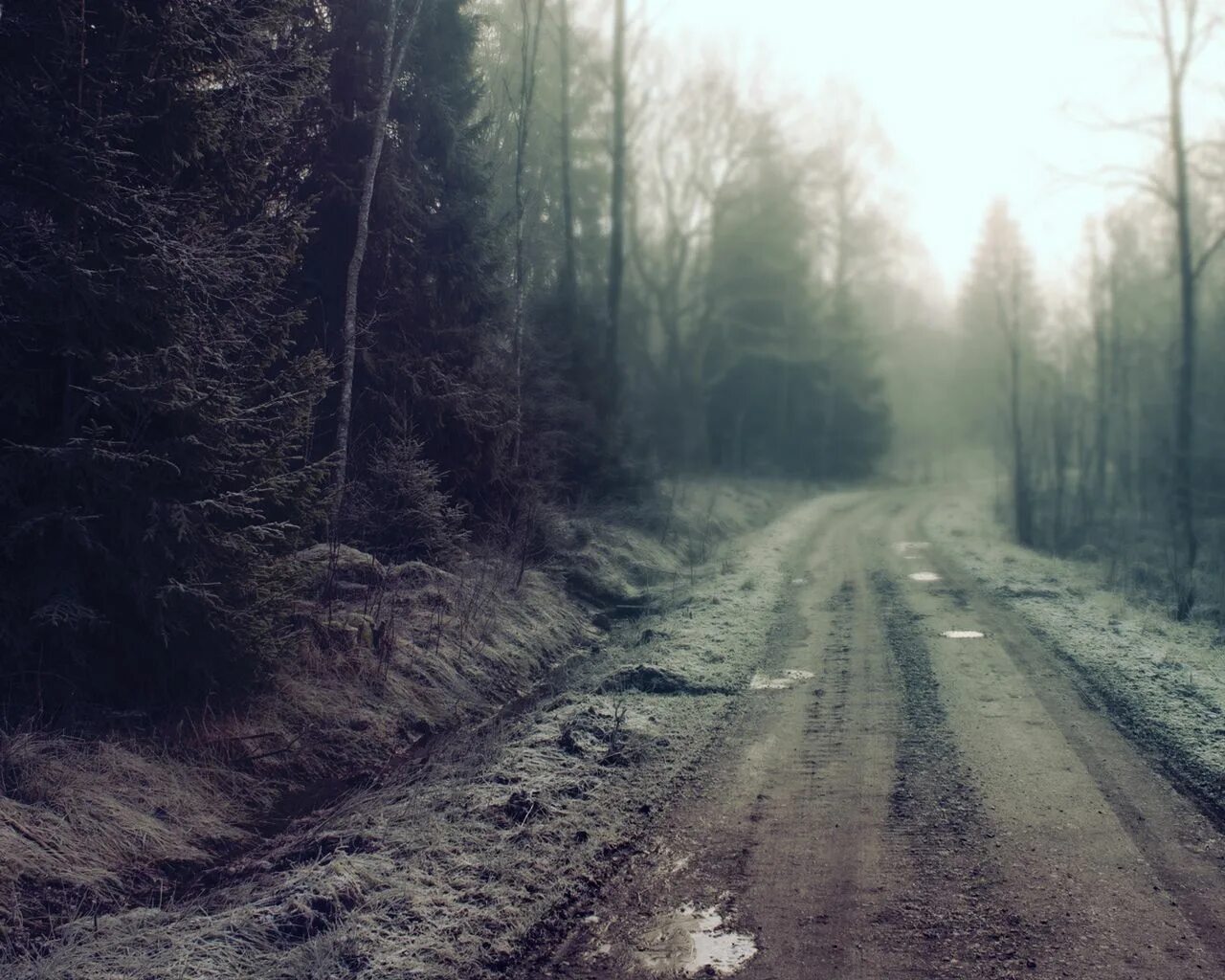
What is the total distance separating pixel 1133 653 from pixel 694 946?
26.0 feet

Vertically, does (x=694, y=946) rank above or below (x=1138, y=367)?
below

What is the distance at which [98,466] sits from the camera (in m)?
6.23

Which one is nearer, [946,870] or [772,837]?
[946,870]

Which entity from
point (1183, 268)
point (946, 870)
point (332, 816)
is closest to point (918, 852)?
point (946, 870)

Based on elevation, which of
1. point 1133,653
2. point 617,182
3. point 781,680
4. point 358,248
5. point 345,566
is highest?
point 617,182

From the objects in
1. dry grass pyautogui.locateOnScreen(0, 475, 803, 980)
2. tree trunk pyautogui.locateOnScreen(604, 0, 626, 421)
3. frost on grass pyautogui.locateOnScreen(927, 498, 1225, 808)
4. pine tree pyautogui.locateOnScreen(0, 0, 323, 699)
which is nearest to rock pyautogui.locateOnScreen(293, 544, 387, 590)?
dry grass pyautogui.locateOnScreen(0, 475, 803, 980)

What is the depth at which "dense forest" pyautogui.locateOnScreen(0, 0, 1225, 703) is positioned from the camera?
630cm

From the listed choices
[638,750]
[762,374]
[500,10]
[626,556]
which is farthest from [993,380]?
[638,750]

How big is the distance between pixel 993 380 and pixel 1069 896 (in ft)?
196

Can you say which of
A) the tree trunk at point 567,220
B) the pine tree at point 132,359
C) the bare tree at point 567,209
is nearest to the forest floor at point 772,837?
the pine tree at point 132,359

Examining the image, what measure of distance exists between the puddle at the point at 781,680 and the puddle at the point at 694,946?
183 inches

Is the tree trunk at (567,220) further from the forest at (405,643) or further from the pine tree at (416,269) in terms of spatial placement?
the pine tree at (416,269)

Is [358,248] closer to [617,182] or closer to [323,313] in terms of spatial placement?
[323,313]

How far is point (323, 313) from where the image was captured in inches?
490
